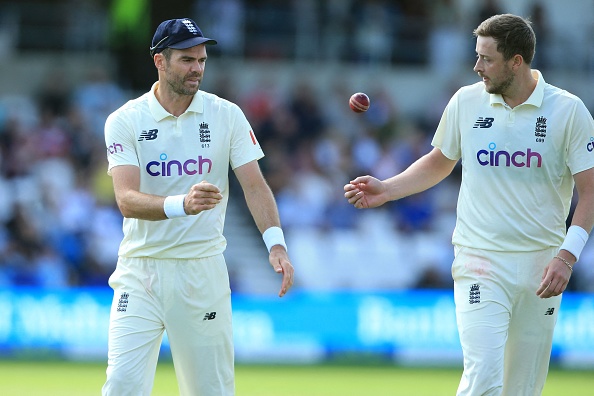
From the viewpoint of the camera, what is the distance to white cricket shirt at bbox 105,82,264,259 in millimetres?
6828

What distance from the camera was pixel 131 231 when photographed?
691 cm

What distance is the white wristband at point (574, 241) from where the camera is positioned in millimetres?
6688

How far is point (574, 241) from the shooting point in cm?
670

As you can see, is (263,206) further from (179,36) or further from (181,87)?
(179,36)

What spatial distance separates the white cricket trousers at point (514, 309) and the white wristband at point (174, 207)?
184 centimetres

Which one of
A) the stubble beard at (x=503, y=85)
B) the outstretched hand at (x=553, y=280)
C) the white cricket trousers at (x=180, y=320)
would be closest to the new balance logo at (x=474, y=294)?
the outstretched hand at (x=553, y=280)

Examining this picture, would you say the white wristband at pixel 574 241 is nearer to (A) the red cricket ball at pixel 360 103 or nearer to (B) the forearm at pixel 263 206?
(A) the red cricket ball at pixel 360 103

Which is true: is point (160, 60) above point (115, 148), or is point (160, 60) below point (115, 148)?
above

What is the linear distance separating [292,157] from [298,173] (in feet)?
1.26

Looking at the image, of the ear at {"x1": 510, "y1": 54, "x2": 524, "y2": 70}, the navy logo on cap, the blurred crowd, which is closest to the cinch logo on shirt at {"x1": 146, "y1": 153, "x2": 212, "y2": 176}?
the navy logo on cap

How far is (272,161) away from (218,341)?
11417 mm

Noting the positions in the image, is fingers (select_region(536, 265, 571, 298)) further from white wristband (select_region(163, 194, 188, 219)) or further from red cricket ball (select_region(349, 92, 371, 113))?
white wristband (select_region(163, 194, 188, 219))

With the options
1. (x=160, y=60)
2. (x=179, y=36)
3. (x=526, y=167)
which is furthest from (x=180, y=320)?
(x=526, y=167)

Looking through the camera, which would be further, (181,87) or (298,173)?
(298,173)
